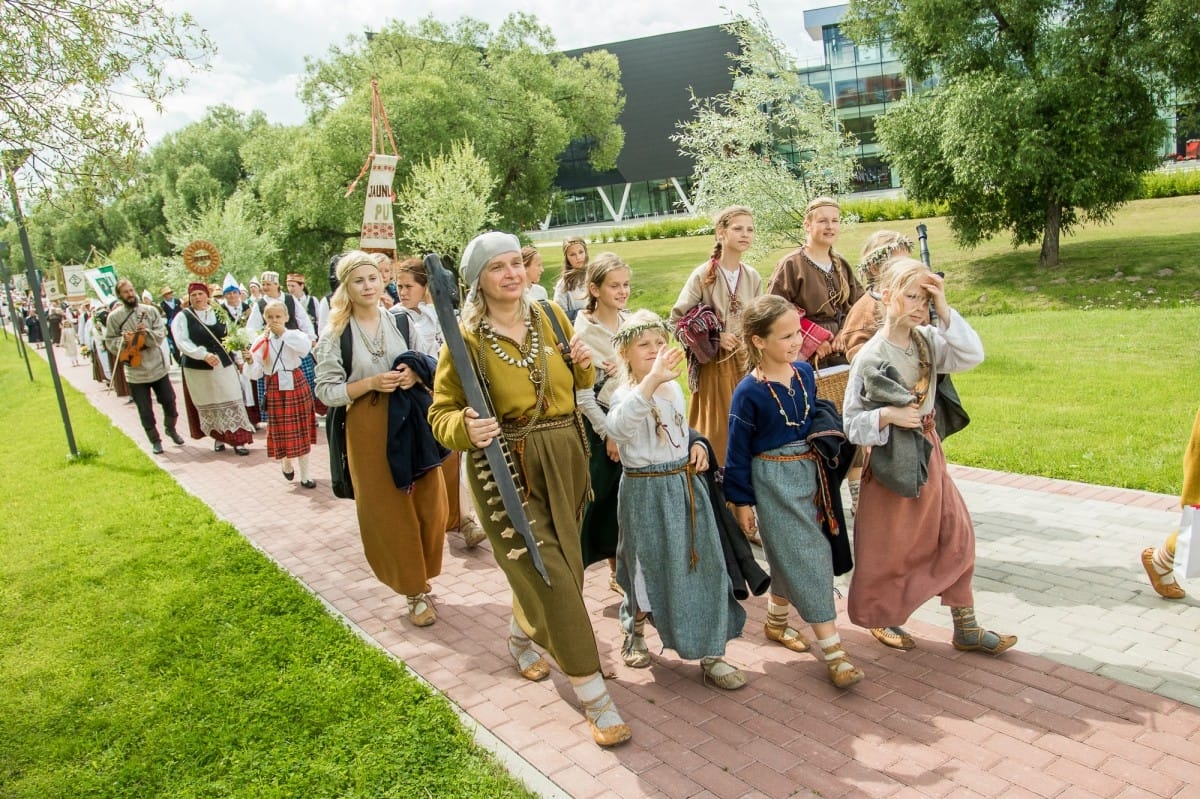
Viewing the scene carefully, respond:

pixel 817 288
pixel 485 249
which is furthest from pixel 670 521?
pixel 817 288

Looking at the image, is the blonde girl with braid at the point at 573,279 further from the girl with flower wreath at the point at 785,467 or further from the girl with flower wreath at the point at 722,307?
the girl with flower wreath at the point at 785,467

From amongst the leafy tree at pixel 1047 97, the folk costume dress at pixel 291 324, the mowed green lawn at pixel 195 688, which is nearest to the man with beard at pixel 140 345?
the folk costume dress at pixel 291 324

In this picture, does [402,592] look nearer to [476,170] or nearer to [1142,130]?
[1142,130]

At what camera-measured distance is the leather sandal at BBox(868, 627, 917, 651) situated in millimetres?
4645

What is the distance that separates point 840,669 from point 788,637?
0.57 meters

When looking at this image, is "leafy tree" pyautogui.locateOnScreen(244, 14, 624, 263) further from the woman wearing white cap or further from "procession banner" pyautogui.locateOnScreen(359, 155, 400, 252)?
the woman wearing white cap

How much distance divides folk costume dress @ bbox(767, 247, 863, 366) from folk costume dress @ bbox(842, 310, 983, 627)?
67.7 inches

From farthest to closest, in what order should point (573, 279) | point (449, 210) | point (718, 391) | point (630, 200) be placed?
1. point (630, 200)
2. point (449, 210)
3. point (573, 279)
4. point (718, 391)

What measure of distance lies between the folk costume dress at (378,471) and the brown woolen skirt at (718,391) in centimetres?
187

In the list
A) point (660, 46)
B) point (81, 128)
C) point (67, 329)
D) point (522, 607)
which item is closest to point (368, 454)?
point (522, 607)

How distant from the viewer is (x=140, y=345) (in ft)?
37.6

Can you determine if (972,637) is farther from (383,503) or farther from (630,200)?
(630,200)

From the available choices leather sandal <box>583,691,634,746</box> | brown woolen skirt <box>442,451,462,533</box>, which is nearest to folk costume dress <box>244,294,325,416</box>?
brown woolen skirt <box>442,451,462,533</box>

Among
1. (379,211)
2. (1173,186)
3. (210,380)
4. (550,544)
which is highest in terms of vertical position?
(379,211)
